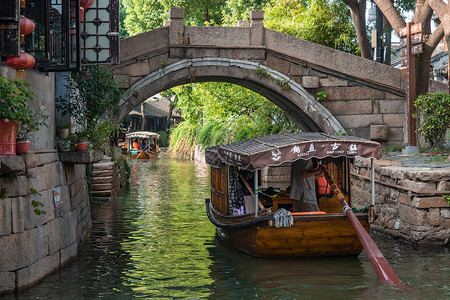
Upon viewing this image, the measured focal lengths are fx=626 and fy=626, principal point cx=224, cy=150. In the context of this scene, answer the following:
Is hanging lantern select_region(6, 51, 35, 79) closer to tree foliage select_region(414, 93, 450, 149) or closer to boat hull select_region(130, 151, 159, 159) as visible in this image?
tree foliage select_region(414, 93, 450, 149)

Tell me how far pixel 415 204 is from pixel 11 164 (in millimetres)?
6133

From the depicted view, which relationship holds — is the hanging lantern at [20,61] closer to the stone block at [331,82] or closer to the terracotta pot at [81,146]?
the terracotta pot at [81,146]

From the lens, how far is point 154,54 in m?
14.6

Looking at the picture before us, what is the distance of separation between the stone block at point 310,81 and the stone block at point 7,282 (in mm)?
9851

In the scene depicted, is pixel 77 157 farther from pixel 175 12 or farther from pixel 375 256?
pixel 175 12

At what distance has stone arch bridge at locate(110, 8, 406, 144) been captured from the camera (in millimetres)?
14586

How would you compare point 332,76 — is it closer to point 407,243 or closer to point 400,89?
point 400,89

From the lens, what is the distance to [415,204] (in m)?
9.77

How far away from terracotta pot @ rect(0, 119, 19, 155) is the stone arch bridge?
7599 mm

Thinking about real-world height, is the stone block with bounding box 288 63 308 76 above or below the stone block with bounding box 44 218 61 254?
above

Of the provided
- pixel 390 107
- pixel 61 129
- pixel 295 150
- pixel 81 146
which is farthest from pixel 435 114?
pixel 61 129

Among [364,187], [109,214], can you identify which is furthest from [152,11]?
[364,187]

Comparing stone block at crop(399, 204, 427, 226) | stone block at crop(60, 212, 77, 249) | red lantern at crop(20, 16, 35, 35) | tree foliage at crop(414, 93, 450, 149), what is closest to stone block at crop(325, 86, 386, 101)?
tree foliage at crop(414, 93, 450, 149)

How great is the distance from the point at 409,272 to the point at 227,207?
3.30m
